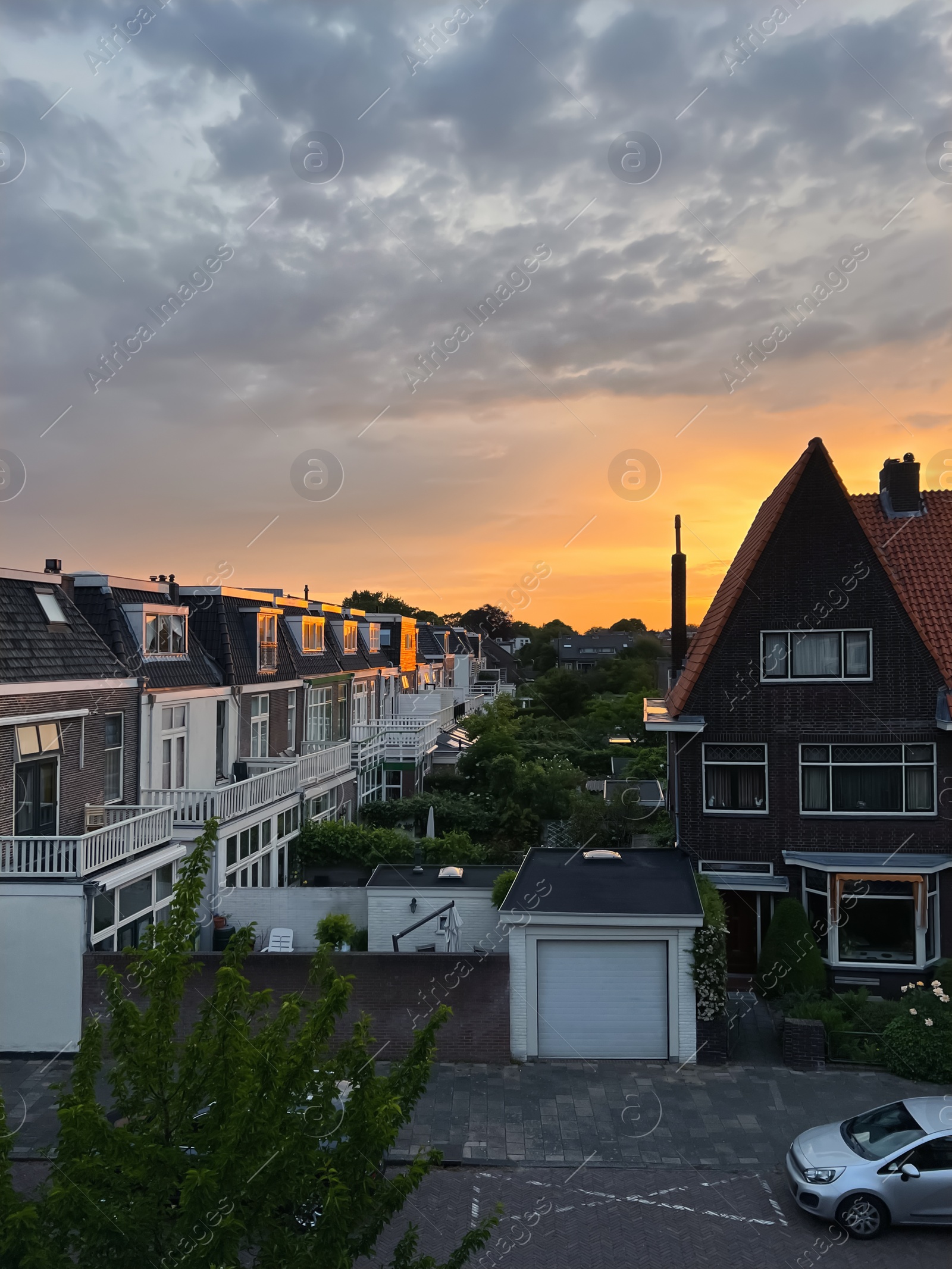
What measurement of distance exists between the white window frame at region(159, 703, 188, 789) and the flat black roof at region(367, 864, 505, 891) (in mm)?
5895

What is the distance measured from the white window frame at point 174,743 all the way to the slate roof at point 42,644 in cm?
209

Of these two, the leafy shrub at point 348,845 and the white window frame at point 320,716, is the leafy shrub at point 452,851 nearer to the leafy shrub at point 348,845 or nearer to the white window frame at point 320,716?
the leafy shrub at point 348,845

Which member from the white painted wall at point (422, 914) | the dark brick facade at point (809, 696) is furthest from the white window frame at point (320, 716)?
the dark brick facade at point (809, 696)

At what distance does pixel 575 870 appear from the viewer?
17.4 m

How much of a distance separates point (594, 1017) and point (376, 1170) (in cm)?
944

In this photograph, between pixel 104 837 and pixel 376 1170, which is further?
pixel 104 837

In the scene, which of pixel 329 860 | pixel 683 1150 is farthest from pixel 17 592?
pixel 683 1150

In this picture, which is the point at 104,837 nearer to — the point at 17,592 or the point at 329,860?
the point at 17,592

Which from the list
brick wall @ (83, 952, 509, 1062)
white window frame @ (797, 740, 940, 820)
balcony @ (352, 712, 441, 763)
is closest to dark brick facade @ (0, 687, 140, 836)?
brick wall @ (83, 952, 509, 1062)

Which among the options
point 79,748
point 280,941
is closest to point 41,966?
point 79,748

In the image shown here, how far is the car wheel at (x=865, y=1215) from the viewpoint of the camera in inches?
412

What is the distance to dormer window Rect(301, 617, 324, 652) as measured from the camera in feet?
104

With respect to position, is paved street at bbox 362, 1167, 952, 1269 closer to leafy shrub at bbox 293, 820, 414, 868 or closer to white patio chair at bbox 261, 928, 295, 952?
white patio chair at bbox 261, 928, 295, 952

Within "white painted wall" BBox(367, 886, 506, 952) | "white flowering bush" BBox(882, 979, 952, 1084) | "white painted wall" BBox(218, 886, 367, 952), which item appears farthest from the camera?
"white painted wall" BBox(218, 886, 367, 952)
